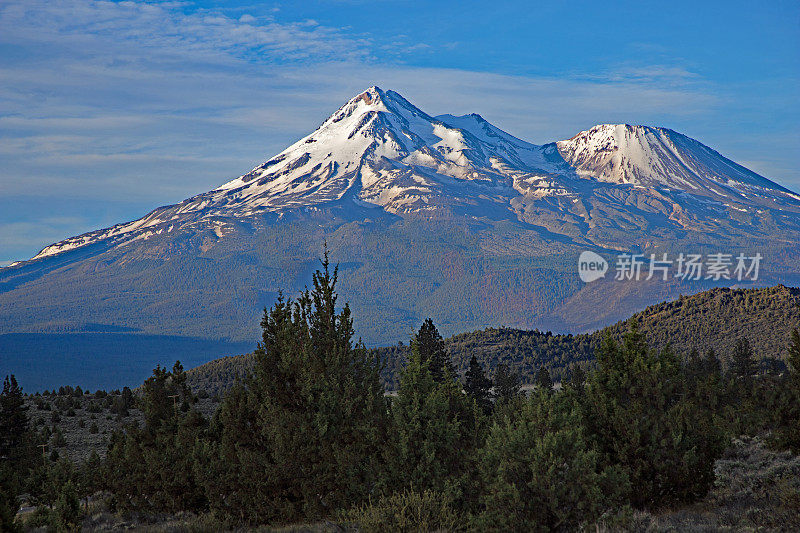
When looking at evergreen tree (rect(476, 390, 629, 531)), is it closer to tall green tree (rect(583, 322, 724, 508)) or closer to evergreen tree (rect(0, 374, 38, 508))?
tall green tree (rect(583, 322, 724, 508))

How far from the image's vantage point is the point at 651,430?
58.4ft

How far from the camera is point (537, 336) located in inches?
4656

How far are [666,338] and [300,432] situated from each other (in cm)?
9687

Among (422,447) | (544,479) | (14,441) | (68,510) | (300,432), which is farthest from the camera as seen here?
(14,441)

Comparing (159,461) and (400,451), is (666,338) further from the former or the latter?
(400,451)

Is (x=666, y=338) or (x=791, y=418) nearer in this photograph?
(x=791, y=418)

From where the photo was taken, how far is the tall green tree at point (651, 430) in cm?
1758

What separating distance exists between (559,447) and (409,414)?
162 inches

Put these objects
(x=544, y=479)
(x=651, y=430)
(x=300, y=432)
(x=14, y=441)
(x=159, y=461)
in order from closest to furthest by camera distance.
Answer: (x=544, y=479) < (x=651, y=430) < (x=300, y=432) < (x=159, y=461) < (x=14, y=441)

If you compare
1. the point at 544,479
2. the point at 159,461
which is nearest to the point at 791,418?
the point at 544,479

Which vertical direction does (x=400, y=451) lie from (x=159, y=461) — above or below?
above

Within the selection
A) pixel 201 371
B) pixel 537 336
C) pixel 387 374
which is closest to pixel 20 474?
pixel 387 374

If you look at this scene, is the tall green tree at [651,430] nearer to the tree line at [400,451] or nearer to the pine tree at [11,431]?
the tree line at [400,451]

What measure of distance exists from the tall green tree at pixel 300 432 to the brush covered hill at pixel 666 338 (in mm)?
72552
